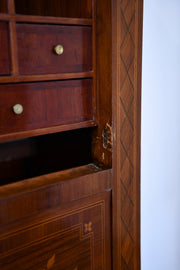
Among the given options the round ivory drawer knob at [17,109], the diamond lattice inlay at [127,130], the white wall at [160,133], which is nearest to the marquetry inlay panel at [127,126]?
the diamond lattice inlay at [127,130]

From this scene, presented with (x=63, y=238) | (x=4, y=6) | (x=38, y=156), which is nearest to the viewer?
(x=4, y=6)

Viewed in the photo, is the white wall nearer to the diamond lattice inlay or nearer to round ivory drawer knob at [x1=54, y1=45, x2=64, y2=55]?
the diamond lattice inlay

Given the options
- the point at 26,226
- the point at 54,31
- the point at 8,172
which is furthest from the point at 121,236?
the point at 54,31

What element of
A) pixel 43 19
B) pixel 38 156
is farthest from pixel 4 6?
pixel 38 156

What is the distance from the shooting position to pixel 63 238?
0.74 metres

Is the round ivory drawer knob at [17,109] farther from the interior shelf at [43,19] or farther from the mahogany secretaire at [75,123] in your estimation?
the interior shelf at [43,19]

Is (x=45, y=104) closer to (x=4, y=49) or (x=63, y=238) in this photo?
(x=4, y=49)

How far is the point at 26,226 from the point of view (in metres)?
0.67

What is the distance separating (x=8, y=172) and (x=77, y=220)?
32 centimetres

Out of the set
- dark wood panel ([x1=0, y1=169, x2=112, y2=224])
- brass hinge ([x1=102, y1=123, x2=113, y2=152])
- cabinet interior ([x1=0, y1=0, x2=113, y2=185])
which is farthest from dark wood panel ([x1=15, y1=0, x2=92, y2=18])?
dark wood panel ([x1=0, y1=169, x2=112, y2=224])

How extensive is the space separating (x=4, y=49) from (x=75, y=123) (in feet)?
0.77

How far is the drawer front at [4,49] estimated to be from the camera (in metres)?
0.62

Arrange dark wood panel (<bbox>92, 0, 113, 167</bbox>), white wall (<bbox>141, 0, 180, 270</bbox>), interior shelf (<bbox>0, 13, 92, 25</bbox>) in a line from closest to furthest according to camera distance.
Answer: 1. interior shelf (<bbox>0, 13, 92, 25</bbox>)
2. dark wood panel (<bbox>92, 0, 113, 167</bbox>)
3. white wall (<bbox>141, 0, 180, 270</bbox>)

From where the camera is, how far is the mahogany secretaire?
2.15 feet
